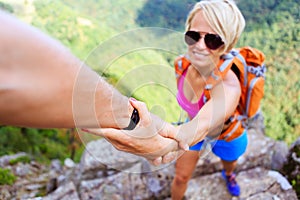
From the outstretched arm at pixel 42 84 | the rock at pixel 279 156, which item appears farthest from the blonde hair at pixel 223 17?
the rock at pixel 279 156

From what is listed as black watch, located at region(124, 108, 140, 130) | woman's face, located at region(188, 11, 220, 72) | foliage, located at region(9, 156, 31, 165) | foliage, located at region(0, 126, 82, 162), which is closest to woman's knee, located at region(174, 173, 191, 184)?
woman's face, located at region(188, 11, 220, 72)

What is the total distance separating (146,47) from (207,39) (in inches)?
23.8

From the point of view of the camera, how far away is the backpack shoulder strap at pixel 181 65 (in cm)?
233

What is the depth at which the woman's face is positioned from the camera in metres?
2.10

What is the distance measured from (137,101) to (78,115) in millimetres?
534

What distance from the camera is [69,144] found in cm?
1730

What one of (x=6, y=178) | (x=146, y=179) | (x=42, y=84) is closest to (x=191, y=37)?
(x=42, y=84)

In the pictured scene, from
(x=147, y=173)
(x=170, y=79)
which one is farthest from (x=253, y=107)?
(x=147, y=173)

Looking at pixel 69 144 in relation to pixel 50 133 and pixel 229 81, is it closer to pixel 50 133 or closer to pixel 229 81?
pixel 50 133

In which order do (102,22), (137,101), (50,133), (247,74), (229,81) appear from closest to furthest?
(137,101)
(229,81)
(247,74)
(50,133)
(102,22)

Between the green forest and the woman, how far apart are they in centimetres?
13

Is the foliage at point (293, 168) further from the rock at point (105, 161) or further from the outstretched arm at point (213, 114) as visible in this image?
the rock at point (105, 161)

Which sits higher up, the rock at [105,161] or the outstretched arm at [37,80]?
the outstretched arm at [37,80]

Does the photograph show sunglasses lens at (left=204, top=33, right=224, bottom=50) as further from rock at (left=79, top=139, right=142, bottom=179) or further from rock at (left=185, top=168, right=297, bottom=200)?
rock at (left=79, top=139, right=142, bottom=179)
